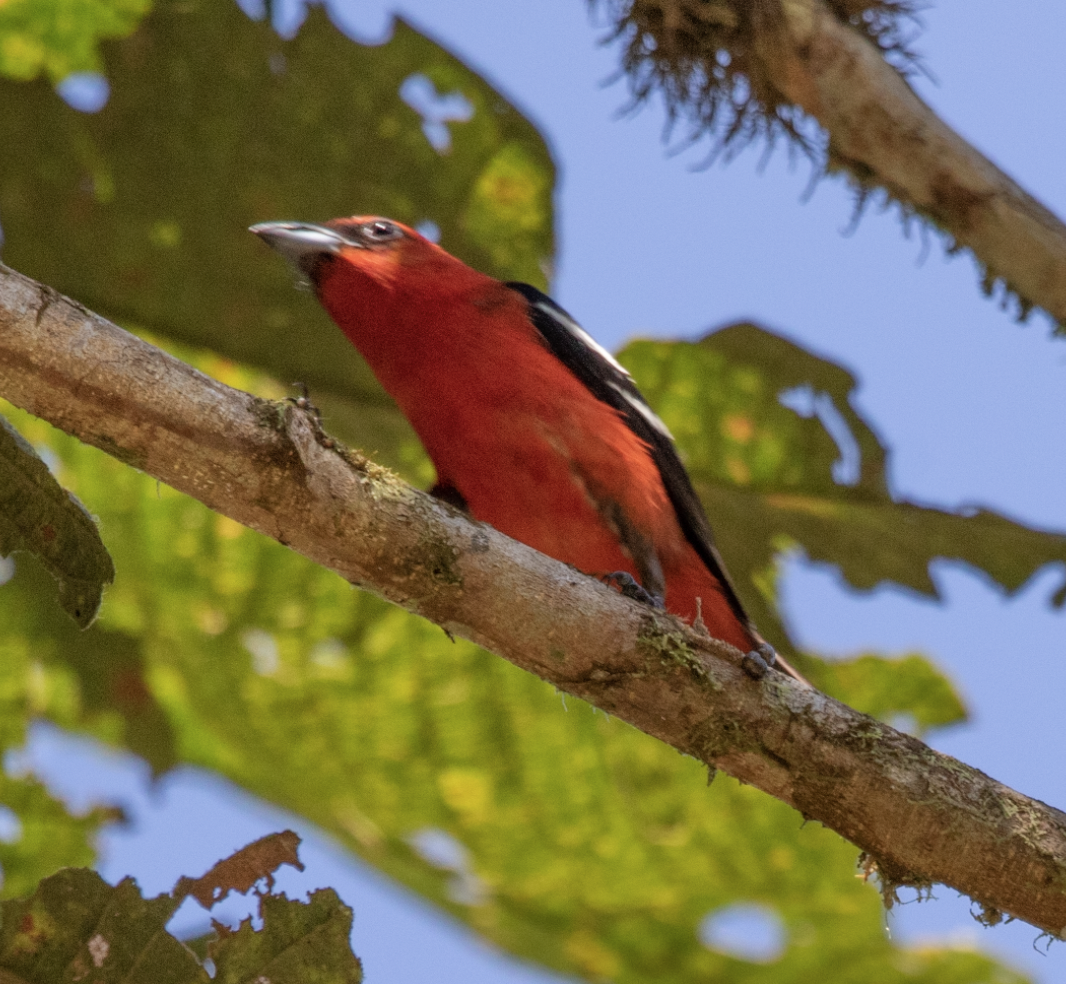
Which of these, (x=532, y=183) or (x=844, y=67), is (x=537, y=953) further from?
(x=844, y=67)

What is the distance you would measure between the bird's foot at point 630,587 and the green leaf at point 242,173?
199cm

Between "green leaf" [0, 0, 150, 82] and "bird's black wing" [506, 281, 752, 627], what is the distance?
2216 mm

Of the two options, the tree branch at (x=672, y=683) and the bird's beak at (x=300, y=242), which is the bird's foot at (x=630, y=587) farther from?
the bird's beak at (x=300, y=242)

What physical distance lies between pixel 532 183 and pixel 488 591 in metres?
2.95

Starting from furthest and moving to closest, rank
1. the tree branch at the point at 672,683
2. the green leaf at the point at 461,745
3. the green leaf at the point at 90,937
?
the green leaf at the point at 461,745 < the tree branch at the point at 672,683 < the green leaf at the point at 90,937

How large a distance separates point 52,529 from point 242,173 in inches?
125

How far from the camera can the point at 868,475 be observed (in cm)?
491

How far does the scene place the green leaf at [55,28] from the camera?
5.06 meters

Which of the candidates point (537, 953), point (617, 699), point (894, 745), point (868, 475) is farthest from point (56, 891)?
point (537, 953)

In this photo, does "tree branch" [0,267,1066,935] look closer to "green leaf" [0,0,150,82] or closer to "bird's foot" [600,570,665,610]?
"bird's foot" [600,570,665,610]

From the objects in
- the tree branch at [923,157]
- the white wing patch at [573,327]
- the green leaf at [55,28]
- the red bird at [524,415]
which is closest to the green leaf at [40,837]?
the red bird at [524,415]

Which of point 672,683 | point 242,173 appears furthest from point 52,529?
point 242,173

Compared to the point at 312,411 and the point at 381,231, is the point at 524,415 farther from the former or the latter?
the point at 312,411

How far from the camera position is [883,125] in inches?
132
